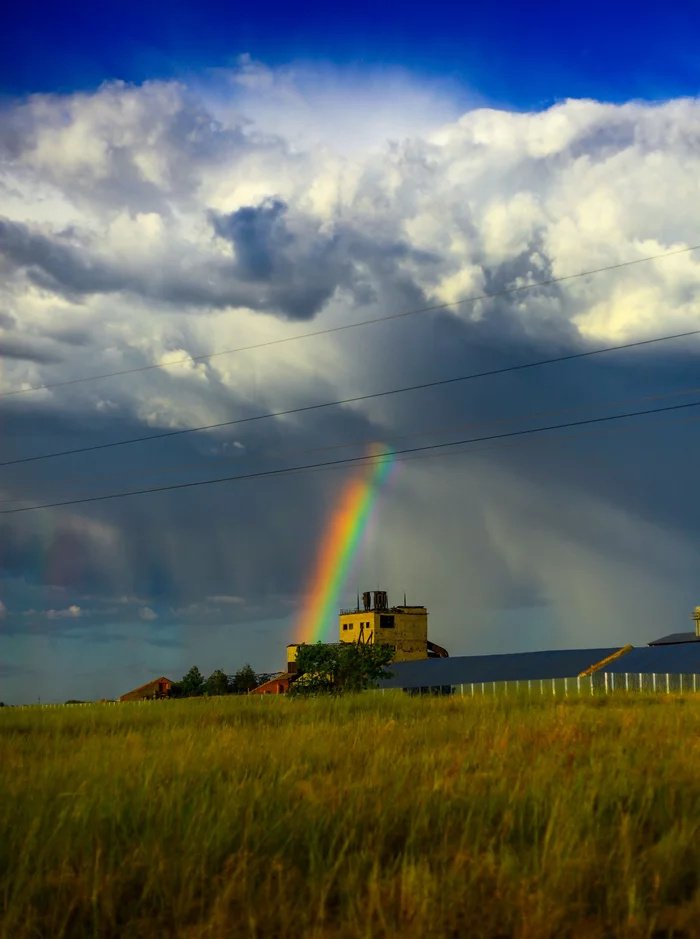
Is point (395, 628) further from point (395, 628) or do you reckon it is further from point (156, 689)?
point (156, 689)

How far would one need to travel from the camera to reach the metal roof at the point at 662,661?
52750 millimetres

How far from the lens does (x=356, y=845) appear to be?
688 cm

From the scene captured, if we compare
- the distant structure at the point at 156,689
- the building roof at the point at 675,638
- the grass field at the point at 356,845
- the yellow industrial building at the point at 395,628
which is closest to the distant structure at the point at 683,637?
the building roof at the point at 675,638

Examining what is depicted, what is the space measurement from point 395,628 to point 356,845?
415ft

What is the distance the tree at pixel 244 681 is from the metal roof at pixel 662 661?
74.4 m

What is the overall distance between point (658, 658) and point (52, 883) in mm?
55949

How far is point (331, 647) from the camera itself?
140 feet

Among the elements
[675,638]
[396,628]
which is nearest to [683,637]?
[675,638]

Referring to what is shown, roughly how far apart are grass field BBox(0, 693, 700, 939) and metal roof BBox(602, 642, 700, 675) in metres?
44.8

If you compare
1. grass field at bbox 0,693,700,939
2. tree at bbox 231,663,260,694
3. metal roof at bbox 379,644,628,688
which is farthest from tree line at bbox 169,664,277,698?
grass field at bbox 0,693,700,939

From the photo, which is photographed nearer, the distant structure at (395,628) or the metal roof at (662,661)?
the metal roof at (662,661)

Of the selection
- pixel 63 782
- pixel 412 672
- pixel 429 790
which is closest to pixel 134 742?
pixel 63 782

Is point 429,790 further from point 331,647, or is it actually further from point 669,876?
point 331,647

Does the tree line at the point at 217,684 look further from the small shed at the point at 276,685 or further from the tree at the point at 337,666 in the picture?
the tree at the point at 337,666
